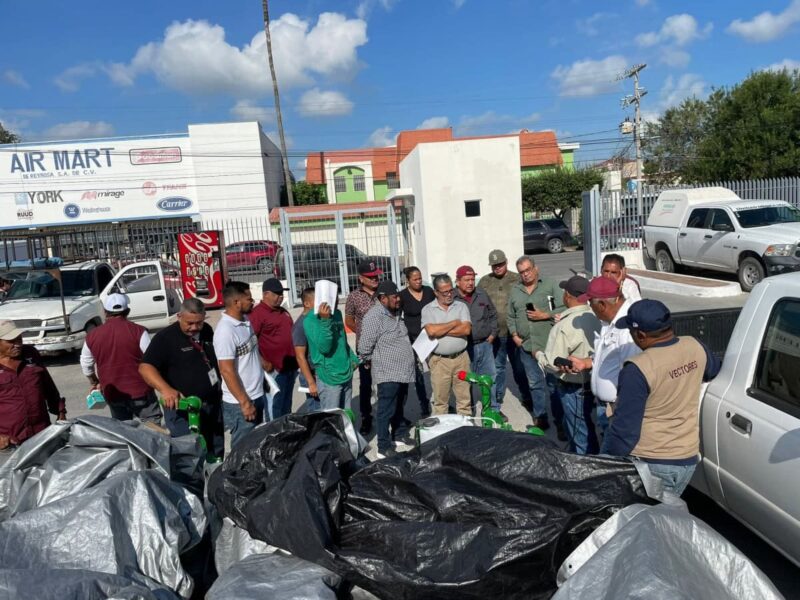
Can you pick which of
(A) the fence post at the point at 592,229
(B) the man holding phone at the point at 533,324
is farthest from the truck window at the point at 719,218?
(B) the man holding phone at the point at 533,324

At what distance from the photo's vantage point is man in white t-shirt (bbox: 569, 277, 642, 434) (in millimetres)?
3885

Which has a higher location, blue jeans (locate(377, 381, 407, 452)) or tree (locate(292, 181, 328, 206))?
tree (locate(292, 181, 328, 206))

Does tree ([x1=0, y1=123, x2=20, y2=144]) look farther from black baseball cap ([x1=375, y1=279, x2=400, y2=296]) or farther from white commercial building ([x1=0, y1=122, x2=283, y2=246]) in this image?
black baseball cap ([x1=375, y1=279, x2=400, y2=296])

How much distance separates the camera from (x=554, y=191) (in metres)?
37.1

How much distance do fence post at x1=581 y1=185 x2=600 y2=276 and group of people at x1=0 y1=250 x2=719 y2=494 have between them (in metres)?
7.79

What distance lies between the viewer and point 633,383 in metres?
2.97

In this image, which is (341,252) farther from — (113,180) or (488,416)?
(113,180)

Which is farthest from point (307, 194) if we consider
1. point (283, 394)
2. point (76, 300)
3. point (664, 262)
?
point (283, 394)

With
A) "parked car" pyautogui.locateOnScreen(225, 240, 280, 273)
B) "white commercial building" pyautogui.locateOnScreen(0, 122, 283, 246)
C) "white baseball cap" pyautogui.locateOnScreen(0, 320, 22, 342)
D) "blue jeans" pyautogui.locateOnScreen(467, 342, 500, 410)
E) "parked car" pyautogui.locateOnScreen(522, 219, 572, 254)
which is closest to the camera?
"white baseball cap" pyautogui.locateOnScreen(0, 320, 22, 342)

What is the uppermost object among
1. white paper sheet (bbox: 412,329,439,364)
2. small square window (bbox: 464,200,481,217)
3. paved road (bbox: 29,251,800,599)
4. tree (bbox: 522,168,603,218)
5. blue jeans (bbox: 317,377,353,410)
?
tree (bbox: 522,168,603,218)

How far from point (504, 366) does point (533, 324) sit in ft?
3.28

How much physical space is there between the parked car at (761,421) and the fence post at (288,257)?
40.2 feet

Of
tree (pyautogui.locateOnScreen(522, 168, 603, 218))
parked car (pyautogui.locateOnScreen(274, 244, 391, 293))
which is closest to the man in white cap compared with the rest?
parked car (pyautogui.locateOnScreen(274, 244, 391, 293))

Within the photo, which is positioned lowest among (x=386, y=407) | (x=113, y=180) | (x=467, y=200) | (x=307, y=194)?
(x=386, y=407)
